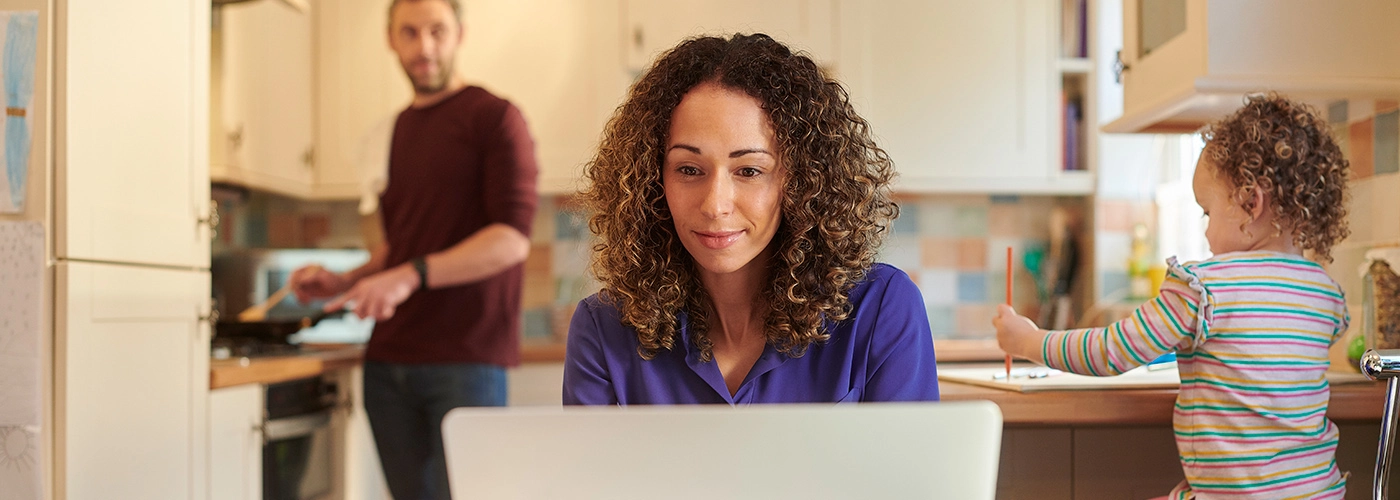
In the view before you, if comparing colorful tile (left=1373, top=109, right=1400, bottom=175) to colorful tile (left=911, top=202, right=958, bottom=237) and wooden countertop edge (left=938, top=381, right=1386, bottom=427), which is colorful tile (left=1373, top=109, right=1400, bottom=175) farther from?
colorful tile (left=911, top=202, right=958, bottom=237)

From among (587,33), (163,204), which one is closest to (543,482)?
(163,204)

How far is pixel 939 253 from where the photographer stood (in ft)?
12.3

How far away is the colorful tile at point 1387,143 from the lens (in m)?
1.66

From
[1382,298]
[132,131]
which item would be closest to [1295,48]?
[1382,298]

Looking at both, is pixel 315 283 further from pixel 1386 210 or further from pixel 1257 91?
pixel 1386 210

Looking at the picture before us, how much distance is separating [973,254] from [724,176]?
277 centimetres

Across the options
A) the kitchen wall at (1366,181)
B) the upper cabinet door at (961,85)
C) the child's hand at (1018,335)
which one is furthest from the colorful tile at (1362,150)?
the upper cabinet door at (961,85)

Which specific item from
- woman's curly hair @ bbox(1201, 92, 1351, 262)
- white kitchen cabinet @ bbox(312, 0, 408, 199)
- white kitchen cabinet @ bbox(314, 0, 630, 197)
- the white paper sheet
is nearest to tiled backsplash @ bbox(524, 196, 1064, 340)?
white kitchen cabinet @ bbox(314, 0, 630, 197)

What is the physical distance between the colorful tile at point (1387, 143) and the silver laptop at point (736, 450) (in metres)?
1.37

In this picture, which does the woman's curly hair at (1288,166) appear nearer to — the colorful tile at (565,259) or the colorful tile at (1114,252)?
the colorful tile at (1114,252)

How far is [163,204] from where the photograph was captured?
193 cm

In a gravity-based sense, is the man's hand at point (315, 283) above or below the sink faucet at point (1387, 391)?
above

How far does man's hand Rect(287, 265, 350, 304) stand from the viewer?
8.17 feet

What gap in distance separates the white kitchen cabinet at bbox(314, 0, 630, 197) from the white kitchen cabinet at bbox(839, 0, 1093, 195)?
76 cm
